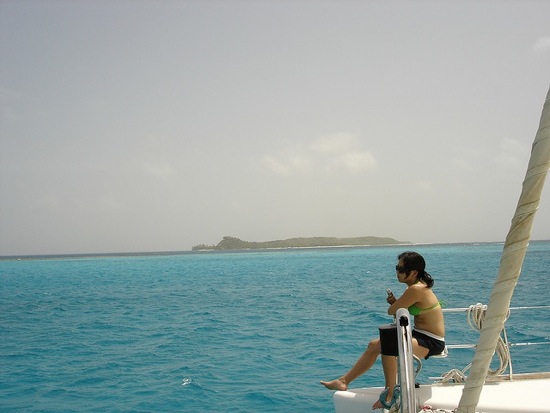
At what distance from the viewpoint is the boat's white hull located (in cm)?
488

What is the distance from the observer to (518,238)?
2.29 m

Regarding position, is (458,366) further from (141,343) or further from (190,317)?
(190,317)

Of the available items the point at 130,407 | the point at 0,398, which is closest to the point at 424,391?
the point at 130,407

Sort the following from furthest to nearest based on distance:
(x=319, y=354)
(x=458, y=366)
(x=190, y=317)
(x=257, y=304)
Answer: (x=257, y=304) < (x=190, y=317) < (x=319, y=354) < (x=458, y=366)

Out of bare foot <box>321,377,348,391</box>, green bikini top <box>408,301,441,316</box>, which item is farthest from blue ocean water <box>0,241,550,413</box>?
green bikini top <box>408,301,441,316</box>

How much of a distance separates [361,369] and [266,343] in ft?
42.1

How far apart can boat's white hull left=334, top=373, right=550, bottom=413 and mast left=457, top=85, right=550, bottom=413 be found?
273 centimetres

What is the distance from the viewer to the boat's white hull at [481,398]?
4875 mm

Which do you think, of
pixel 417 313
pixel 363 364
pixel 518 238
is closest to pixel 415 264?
pixel 417 313

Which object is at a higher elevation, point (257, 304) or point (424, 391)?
point (424, 391)

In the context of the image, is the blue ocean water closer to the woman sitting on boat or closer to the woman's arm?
the woman sitting on boat

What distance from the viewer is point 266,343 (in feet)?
58.4

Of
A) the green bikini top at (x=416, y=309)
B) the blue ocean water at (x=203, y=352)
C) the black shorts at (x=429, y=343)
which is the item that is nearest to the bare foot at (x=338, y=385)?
the black shorts at (x=429, y=343)

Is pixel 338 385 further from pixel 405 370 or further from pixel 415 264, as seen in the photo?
pixel 405 370
